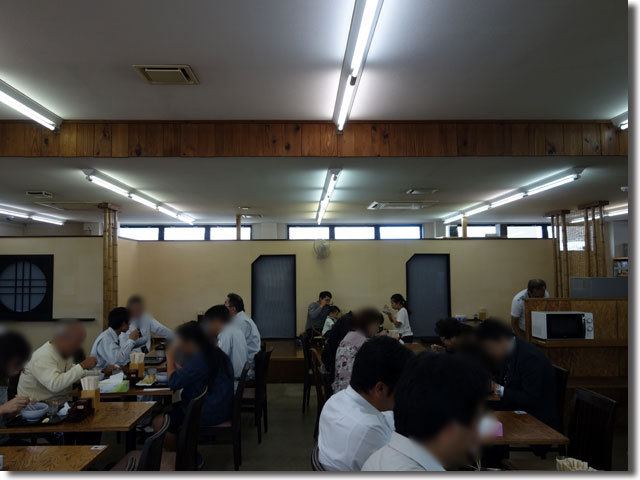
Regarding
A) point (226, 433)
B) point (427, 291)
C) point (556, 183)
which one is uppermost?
point (556, 183)

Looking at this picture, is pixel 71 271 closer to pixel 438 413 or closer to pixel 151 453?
pixel 151 453

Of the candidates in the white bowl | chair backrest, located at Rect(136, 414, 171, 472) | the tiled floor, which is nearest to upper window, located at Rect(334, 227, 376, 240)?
the tiled floor

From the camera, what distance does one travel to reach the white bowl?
1.97 meters

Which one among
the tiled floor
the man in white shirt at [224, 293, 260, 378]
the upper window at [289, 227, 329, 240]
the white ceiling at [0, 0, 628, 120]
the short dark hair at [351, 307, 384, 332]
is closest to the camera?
the white ceiling at [0, 0, 628, 120]

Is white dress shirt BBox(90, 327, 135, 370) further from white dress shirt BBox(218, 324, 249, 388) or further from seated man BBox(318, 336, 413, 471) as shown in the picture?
seated man BBox(318, 336, 413, 471)

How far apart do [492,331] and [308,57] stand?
5.52ft

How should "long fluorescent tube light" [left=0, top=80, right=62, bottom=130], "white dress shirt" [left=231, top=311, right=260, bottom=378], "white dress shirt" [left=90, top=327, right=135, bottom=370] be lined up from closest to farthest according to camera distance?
"white dress shirt" [left=90, top=327, right=135, bottom=370], "long fluorescent tube light" [left=0, top=80, right=62, bottom=130], "white dress shirt" [left=231, top=311, right=260, bottom=378]

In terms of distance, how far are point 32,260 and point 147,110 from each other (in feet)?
6.51

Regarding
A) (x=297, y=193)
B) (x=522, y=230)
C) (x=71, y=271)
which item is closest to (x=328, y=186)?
(x=297, y=193)

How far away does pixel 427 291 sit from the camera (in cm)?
567

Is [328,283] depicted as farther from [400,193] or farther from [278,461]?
[278,461]

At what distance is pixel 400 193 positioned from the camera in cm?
534

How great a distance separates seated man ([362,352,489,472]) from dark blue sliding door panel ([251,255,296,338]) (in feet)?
16.3

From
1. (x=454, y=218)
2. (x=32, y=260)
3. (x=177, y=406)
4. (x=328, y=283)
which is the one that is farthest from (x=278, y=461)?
(x=454, y=218)
